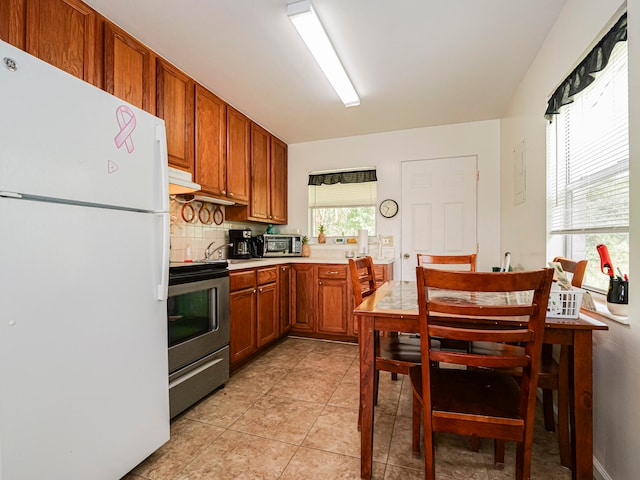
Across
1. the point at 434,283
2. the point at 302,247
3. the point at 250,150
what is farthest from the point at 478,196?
the point at 434,283

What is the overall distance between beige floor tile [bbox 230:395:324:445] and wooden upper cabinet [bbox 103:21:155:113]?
2.18m

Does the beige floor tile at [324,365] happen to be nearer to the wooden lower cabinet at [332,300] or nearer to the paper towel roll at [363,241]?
the wooden lower cabinet at [332,300]

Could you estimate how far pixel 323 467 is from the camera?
4.95 ft

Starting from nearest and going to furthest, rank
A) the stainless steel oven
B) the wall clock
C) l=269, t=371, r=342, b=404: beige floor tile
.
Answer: the stainless steel oven, l=269, t=371, r=342, b=404: beige floor tile, the wall clock

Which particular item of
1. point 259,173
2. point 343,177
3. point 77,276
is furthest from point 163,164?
point 343,177

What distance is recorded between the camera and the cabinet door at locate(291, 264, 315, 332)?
3.53 metres

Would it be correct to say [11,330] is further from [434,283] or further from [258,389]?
[258,389]

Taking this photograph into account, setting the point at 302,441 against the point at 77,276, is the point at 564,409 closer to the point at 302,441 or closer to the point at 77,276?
the point at 302,441

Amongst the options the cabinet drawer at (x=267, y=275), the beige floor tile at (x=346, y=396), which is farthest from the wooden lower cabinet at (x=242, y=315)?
the beige floor tile at (x=346, y=396)

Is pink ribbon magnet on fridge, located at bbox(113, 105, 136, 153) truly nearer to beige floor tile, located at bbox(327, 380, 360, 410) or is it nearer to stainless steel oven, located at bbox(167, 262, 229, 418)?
stainless steel oven, located at bbox(167, 262, 229, 418)

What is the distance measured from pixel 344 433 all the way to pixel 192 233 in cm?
217

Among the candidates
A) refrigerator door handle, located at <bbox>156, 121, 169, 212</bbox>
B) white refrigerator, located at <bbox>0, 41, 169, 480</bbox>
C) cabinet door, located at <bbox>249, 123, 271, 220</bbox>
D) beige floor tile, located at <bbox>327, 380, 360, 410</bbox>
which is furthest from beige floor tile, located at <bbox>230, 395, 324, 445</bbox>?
cabinet door, located at <bbox>249, 123, 271, 220</bbox>

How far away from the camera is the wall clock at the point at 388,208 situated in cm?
389

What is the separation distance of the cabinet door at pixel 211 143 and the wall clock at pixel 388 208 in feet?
6.47
